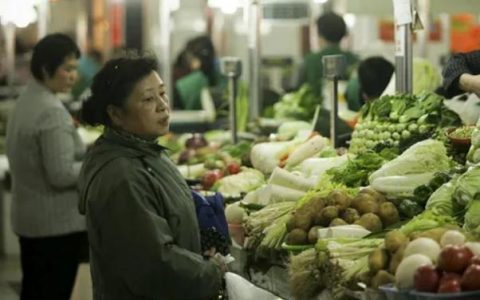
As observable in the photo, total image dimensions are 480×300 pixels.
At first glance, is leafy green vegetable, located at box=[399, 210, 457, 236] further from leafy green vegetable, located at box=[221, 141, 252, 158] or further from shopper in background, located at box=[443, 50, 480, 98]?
leafy green vegetable, located at box=[221, 141, 252, 158]

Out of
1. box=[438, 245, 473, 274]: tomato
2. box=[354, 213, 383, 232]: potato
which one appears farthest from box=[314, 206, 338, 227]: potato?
box=[438, 245, 473, 274]: tomato

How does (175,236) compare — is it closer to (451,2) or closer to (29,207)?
(29,207)

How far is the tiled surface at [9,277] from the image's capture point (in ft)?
32.4

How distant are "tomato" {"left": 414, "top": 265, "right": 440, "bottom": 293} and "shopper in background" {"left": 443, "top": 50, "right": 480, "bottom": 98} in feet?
7.52

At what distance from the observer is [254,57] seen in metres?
9.20

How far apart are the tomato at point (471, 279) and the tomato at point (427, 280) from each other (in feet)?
0.27

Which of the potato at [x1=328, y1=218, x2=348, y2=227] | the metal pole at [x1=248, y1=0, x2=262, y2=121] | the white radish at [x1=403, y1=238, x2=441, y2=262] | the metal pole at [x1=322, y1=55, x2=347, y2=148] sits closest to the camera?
the white radish at [x1=403, y1=238, x2=441, y2=262]

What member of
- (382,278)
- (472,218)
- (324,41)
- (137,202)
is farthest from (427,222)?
(324,41)

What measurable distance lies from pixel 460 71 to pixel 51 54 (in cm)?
281

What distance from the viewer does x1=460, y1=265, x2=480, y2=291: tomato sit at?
340cm

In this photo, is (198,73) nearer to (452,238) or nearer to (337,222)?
(337,222)

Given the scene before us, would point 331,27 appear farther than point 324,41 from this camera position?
No

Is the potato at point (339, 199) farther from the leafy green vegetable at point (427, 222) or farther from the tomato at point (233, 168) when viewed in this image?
the tomato at point (233, 168)

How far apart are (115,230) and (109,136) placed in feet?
1.44
